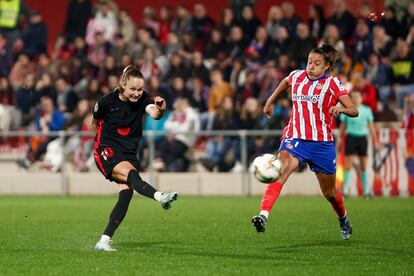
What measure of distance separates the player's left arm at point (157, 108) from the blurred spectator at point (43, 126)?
39.5 feet

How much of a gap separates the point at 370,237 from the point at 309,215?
3.72 m

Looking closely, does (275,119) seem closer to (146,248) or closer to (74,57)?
(74,57)

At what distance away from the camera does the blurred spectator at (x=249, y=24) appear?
23.6 meters

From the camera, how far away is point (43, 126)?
22688 mm

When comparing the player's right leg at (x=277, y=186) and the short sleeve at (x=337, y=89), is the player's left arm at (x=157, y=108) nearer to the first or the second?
the player's right leg at (x=277, y=186)

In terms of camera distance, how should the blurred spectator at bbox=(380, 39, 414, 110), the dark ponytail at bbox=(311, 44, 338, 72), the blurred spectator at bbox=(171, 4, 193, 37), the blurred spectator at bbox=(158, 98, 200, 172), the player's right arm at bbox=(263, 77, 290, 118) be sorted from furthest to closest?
the blurred spectator at bbox=(171, 4, 193, 37), the blurred spectator at bbox=(158, 98, 200, 172), the blurred spectator at bbox=(380, 39, 414, 110), the player's right arm at bbox=(263, 77, 290, 118), the dark ponytail at bbox=(311, 44, 338, 72)

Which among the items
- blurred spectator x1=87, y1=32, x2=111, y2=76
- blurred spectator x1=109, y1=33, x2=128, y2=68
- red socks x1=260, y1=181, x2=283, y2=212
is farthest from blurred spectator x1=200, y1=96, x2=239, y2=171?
red socks x1=260, y1=181, x2=283, y2=212

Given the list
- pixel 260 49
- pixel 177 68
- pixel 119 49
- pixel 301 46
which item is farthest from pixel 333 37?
pixel 119 49

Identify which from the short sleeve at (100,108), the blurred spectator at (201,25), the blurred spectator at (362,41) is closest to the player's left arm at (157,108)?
the short sleeve at (100,108)

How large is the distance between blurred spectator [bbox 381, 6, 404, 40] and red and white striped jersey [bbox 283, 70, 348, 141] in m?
11.2

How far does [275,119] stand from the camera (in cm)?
2095

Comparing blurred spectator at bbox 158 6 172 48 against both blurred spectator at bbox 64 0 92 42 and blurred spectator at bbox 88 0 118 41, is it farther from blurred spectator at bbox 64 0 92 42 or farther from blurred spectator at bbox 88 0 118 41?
blurred spectator at bbox 64 0 92 42

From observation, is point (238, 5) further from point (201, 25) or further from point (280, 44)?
point (280, 44)

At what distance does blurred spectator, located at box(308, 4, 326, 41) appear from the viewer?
22.5 metres
